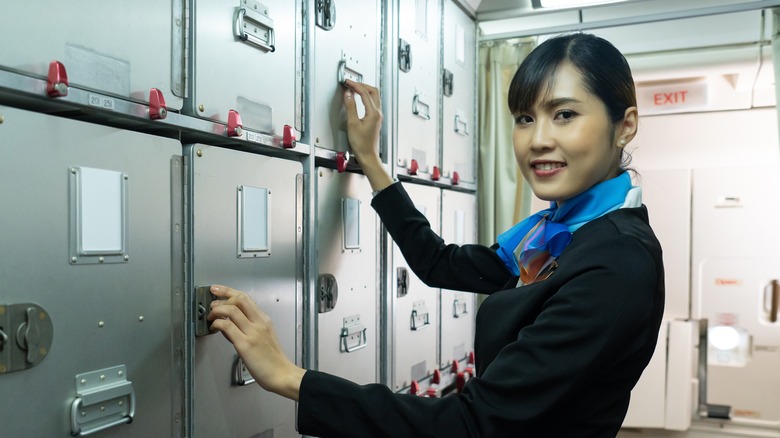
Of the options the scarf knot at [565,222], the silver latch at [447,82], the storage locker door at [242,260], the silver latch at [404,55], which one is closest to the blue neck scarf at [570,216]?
the scarf knot at [565,222]

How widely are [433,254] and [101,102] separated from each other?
1401 millimetres

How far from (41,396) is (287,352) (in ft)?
2.79

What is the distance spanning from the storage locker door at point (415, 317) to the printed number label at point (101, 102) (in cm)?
155

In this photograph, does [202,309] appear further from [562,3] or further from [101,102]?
[562,3]

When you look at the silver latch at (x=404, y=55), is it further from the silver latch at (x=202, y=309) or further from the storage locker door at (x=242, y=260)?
the silver latch at (x=202, y=309)

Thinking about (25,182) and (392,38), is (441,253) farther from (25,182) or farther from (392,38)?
(25,182)

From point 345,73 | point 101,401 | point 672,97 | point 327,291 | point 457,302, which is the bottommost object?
point 457,302

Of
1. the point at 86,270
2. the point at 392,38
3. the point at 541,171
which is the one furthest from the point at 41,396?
the point at 392,38

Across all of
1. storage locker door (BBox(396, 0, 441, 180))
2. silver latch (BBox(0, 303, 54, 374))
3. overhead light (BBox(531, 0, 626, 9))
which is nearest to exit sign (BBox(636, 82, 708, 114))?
overhead light (BBox(531, 0, 626, 9))

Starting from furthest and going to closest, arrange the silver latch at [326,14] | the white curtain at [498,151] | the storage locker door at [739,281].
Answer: the storage locker door at [739,281] < the white curtain at [498,151] < the silver latch at [326,14]

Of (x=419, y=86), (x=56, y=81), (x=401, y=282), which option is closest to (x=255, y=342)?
(x=56, y=81)

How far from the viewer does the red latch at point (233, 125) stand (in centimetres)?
171

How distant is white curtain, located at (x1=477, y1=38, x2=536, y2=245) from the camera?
388 cm

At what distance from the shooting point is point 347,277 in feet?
7.87
